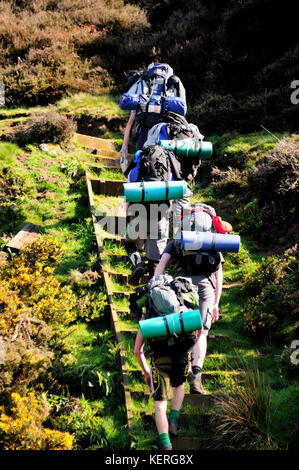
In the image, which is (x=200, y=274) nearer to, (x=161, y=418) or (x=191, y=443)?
(x=161, y=418)

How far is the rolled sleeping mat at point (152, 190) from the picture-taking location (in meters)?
5.84

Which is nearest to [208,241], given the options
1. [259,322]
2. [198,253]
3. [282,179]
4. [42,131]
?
[198,253]

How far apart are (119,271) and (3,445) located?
11.0 feet

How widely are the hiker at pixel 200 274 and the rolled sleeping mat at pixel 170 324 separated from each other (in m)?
0.82

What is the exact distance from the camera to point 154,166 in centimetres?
620

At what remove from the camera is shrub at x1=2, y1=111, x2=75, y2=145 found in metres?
10.4

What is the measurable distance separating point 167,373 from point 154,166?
2773mm

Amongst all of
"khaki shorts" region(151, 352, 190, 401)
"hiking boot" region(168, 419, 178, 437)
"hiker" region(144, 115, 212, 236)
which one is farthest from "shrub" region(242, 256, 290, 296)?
"hiking boot" region(168, 419, 178, 437)

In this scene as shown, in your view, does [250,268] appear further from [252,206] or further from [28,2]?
[28,2]

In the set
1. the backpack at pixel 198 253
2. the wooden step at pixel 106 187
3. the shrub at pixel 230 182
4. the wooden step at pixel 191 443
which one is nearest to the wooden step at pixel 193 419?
the wooden step at pixel 191 443

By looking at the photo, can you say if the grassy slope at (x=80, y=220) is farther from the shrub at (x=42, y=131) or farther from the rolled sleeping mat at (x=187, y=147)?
the rolled sleeping mat at (x=187, y=147)

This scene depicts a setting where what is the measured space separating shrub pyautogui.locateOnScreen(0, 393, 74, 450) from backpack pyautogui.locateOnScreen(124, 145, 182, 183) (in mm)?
3106
